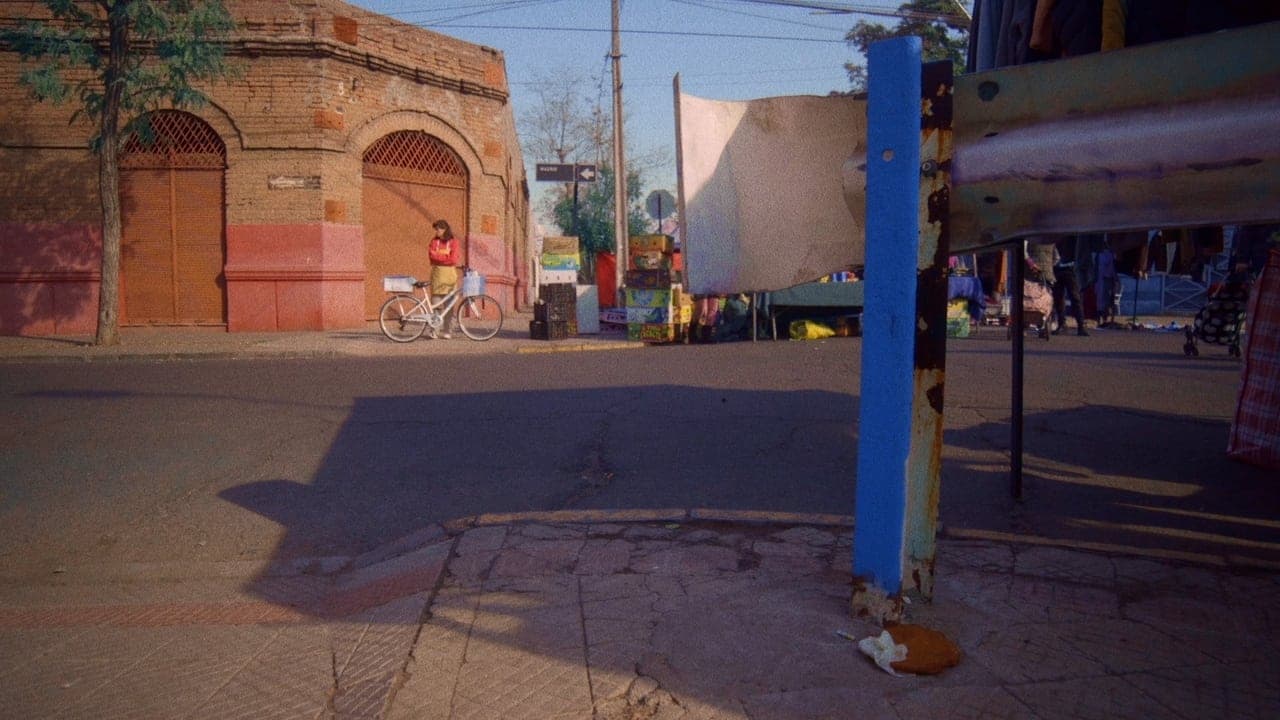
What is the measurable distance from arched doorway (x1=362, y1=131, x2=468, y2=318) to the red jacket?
173 inches

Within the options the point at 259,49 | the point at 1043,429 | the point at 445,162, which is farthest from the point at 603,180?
the point at 1043,429

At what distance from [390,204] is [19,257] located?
6330 millimetres

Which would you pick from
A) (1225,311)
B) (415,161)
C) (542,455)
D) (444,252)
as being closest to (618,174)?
(415,161)

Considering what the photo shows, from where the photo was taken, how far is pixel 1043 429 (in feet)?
20.0

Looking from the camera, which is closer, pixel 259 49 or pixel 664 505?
pixel 664 505

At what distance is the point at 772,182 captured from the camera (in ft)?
9.40

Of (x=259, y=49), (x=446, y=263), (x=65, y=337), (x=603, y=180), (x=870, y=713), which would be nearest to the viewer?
(x=870, y=713)

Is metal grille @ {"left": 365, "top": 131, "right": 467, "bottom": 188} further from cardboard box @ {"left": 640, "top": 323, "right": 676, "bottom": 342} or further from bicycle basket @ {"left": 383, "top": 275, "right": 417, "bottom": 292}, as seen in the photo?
cardboard box @ {"left": 640, "top": 323, "right": 676, "bottom": 342}

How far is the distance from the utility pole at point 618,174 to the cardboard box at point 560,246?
1.71m

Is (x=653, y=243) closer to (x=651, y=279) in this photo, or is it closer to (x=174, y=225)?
(x=651, y=279)

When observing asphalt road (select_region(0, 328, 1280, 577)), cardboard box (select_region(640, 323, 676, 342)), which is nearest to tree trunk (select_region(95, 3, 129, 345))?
asphalt road (select_region(0, 328, 1280, 577))

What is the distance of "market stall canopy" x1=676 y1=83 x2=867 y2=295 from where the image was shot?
281cm

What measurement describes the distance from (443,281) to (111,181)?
15.8ft

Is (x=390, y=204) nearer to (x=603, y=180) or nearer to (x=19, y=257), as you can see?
(x=19, y=257)
